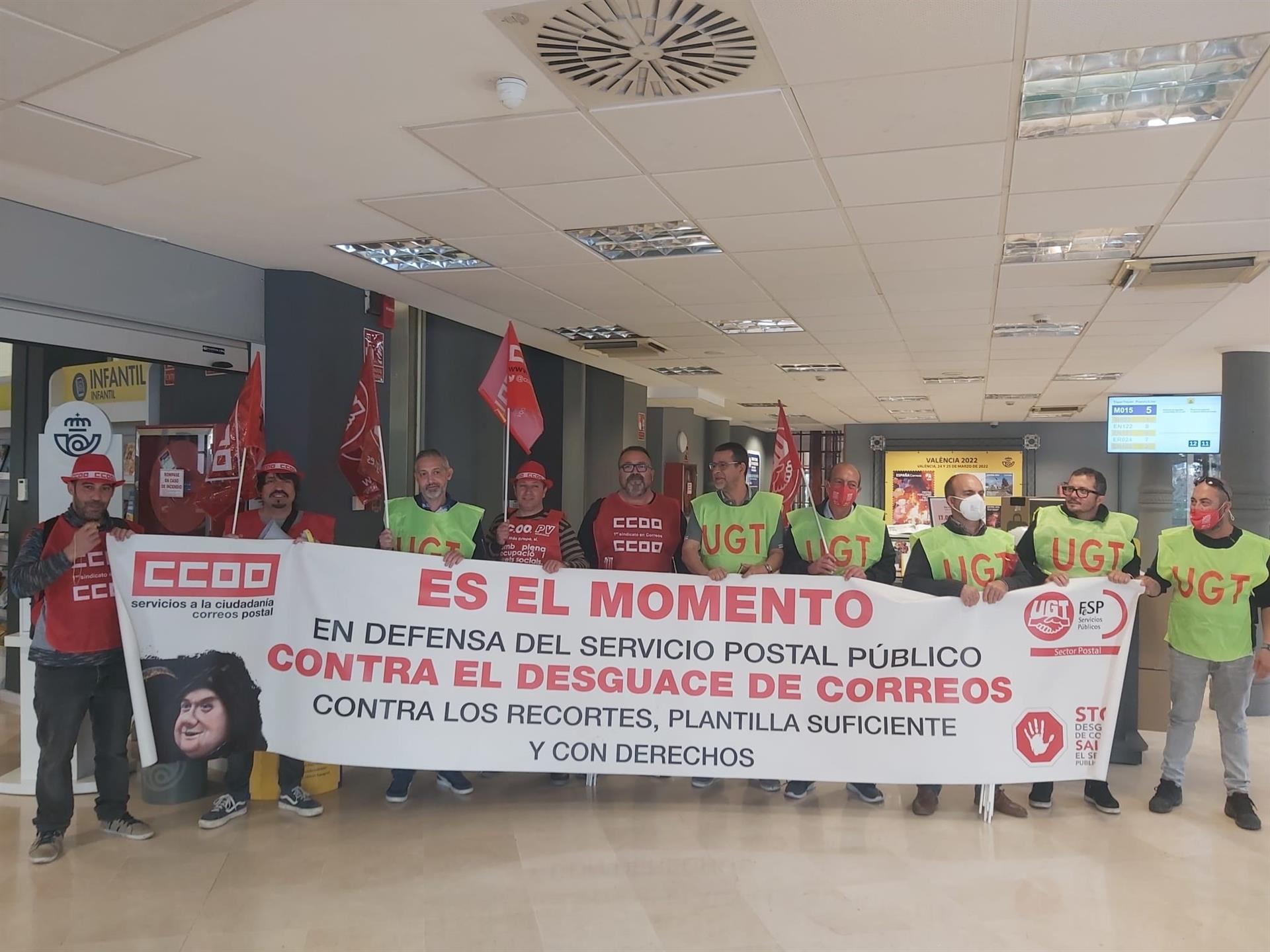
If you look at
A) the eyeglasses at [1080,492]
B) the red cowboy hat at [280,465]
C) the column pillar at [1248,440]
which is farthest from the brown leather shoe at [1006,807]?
the column pillar at [1248,440]

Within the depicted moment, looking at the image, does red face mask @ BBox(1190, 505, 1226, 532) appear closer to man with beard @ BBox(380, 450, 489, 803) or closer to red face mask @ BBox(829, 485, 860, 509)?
red face mask @ BBox(829, 485, 860, 509)

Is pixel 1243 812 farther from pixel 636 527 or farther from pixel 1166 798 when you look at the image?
pixel 636 527

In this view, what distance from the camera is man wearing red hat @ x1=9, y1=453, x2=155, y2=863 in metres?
3.27

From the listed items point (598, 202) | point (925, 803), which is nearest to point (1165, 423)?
point (925, 803)

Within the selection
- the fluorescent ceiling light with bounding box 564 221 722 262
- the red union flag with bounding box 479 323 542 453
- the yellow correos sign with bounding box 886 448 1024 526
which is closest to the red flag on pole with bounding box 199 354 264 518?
the red union flag with bounding box 479 323 542 453

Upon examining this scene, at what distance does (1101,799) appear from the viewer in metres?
3.85

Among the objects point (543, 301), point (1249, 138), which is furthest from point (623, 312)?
point (1249, 138)

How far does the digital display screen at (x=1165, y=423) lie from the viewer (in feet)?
30.7

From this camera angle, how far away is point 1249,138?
10.2 ft

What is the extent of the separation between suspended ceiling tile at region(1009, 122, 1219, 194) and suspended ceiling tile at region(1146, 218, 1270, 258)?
2.50ft

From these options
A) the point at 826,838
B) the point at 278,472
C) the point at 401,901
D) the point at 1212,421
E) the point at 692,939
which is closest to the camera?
the point at 692,939

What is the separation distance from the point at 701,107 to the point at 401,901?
2.74m

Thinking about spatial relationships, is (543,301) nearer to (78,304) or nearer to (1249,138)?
(78,304)

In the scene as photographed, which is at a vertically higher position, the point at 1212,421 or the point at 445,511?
the point at 1212,421
